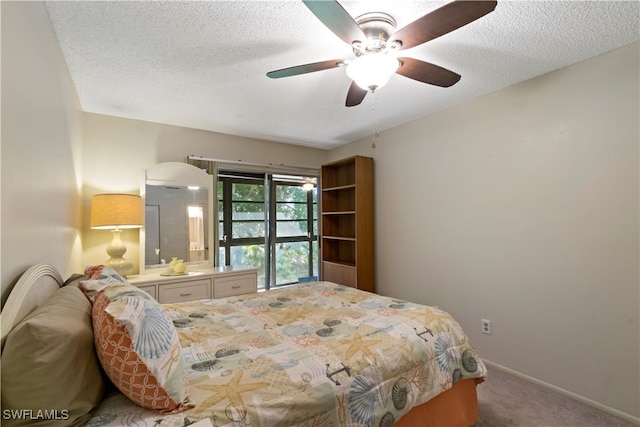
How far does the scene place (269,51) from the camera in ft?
6.33

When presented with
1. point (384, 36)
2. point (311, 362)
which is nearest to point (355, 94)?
point (384, 36)

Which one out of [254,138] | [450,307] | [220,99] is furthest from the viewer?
[254,138]

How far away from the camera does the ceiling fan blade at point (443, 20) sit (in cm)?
118

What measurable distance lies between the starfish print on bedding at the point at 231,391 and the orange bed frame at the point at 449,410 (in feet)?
2.50

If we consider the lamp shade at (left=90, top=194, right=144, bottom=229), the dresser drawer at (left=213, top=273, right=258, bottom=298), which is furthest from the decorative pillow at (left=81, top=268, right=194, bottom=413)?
the dresser drawer at (left=213, top=273, right=258, bottom=298)

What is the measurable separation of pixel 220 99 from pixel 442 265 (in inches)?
104

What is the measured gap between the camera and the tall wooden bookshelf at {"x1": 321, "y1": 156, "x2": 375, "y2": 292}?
3645mm

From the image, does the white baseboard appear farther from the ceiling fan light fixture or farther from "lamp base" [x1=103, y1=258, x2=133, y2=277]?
"lamp base" [x1=103, y1=258, x2=133, y2=277]

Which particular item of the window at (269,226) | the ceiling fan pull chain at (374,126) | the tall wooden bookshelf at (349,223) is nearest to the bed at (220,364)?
the tall wooden bookshelf at (349,223)

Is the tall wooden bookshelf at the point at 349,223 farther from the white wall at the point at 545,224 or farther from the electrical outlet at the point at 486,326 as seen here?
the electrical outlet at the point at 486,326

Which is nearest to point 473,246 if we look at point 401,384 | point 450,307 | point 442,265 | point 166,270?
point 442,265

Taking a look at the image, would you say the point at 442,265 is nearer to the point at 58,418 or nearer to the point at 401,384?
the point at 401,384

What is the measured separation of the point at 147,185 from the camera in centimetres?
317

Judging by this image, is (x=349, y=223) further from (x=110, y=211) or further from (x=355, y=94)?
(x=110, y=211)
